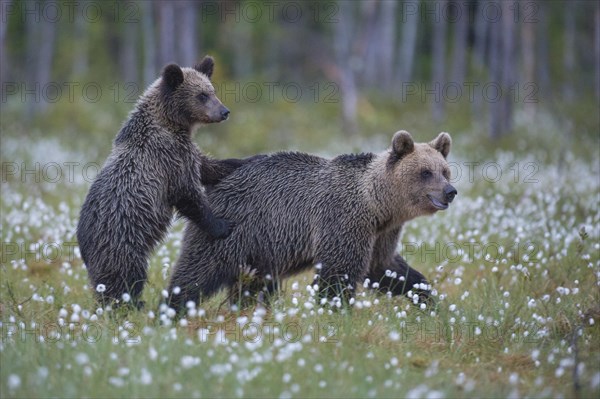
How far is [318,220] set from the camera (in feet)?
22.9

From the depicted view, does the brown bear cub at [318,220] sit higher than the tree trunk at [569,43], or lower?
lower

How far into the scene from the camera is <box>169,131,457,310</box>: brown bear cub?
6.77 metres

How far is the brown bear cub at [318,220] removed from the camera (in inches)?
267

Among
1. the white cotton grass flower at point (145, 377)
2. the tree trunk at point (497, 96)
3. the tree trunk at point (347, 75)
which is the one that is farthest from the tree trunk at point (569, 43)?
the white cotton grass flower at point (145, 377)

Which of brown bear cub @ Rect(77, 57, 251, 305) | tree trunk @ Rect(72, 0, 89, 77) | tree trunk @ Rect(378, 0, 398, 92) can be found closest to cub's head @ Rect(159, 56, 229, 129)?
brown bear cub @ Rect(77, 57, 251, 305)

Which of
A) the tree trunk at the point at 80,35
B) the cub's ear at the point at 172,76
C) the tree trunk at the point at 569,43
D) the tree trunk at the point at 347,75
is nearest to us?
the cub's ear at the point at 172,76

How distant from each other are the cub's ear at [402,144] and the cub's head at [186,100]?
157cm

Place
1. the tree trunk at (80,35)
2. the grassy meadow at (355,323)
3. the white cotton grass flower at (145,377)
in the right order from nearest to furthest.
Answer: the white cotton grass flower at (145,377) → the grassy meadow at (355,323) → the tree trunk at (80,35)

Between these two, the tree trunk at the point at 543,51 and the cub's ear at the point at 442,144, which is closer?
the cub's ear at the point at 442,144

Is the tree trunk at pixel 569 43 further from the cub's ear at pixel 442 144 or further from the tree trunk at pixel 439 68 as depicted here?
the cub's ear at pixel 442 144

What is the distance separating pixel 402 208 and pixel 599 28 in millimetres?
25584

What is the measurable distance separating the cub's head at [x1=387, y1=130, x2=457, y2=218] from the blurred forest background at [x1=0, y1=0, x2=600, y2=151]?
31.8ft

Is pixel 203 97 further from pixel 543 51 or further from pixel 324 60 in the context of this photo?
pixel 543 51

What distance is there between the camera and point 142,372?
4.47m
